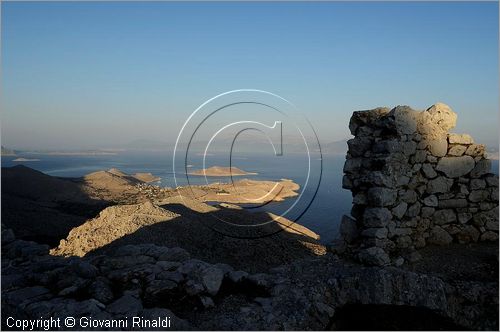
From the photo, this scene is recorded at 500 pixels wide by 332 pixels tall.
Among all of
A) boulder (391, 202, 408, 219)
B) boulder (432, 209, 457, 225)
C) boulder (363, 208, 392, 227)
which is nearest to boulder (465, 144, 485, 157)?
boulder (432, 209, 457, 225)

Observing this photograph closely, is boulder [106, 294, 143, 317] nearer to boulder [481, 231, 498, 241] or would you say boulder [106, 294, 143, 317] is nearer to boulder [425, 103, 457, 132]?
boulder [425, 103, 457, 132]

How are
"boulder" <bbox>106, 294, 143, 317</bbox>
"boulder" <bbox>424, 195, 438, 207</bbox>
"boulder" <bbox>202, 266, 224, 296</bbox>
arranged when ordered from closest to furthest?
"boulder" <bbox>106, 294, 143, 317</bbox>
"boulder" <bbox>202, 266, 224, 296</bbox>
"boulder" <bbox>424, 195, 438, 207</bbox>

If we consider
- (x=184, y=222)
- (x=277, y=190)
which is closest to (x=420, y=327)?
(x=184, y=222)

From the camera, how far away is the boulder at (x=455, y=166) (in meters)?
10.1

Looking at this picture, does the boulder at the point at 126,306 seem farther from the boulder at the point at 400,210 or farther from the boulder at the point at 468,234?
the boulder at the point at 468,234

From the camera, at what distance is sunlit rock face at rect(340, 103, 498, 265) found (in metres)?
9.51

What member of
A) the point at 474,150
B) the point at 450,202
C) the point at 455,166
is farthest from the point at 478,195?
the point at 474,150

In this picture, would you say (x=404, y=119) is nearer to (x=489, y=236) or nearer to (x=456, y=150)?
(x=456, y=150)

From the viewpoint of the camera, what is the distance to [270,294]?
830cm

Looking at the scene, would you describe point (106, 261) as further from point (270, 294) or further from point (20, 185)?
point (20, 185)

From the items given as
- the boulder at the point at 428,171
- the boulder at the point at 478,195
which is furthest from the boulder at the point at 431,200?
the boulder at the point at 478,195

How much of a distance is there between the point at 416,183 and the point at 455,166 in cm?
130

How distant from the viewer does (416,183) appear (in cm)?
990

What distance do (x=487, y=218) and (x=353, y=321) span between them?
16.8 feet
